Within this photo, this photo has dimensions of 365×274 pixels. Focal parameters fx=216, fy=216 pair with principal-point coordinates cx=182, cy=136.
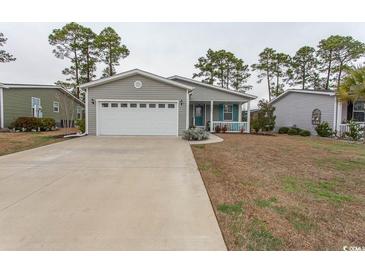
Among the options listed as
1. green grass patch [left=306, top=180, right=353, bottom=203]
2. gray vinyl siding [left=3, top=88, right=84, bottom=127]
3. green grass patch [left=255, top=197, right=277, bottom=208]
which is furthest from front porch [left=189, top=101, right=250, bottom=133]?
green grass patch [left=255, top=197, right=277, bottom=208]

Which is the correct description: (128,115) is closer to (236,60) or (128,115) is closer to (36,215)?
(36,215)

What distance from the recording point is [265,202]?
360 cm

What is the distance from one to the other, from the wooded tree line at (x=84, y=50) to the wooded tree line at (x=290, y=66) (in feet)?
36.8

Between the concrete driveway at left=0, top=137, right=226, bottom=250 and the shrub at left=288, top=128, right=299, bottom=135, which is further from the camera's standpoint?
the shrub at left=288, top=128, right=299, bottom=135

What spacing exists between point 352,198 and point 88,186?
4.95 metres

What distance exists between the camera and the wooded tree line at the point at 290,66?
25266 mm

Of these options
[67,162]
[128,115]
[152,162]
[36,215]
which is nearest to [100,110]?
→ [128,115]

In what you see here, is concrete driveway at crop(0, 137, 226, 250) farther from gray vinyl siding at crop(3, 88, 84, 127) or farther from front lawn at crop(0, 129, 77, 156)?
gray vinyl siding at crop(3, 88, 84, 127)

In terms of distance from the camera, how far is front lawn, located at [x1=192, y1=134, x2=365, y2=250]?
255 cm

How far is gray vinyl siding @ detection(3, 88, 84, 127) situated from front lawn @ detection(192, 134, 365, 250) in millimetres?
18483

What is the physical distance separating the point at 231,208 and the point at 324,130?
16063 millimetres

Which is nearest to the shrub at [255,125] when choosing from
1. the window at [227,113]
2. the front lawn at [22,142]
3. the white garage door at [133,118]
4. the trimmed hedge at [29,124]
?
the window at [227,113]

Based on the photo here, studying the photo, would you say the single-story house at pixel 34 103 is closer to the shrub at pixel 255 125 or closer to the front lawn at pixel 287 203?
the shrub at pixel 255 125

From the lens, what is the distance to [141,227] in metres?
2.75
